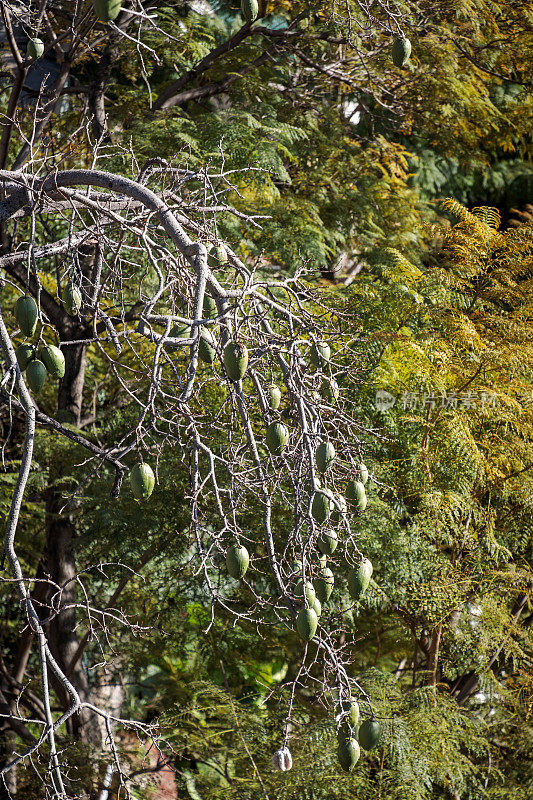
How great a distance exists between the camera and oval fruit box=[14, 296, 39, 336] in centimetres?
198

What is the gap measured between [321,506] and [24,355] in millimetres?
834

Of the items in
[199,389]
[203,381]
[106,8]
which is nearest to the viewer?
[106,8]

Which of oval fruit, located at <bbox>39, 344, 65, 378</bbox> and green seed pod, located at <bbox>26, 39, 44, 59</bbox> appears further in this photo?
green seed pod, located at <bbox>26, 39, 44, 59</bbox>

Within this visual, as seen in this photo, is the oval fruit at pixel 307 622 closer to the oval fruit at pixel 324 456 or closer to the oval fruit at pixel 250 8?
the oval fruit at pixel 324 456

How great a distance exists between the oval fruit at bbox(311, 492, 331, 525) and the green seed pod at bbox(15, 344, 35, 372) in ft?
2.61

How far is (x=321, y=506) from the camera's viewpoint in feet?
6.51

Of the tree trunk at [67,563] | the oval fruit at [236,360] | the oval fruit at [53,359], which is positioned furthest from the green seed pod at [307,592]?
the tree trunk at [67,563]

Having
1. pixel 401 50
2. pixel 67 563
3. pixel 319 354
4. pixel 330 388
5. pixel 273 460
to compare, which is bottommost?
pixel 67 563

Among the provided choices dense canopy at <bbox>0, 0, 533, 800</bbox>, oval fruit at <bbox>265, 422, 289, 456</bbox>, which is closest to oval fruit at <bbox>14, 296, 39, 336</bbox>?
dense canopy at <bbox>0, 0, 533, 800</bbox>

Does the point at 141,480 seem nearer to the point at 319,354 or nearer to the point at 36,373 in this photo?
the point at 36,373

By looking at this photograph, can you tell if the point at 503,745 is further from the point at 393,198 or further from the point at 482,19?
the point at 482,19

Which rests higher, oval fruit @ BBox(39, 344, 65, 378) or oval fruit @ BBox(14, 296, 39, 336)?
oval fruit @ BBox(14, 296, 39, 336)

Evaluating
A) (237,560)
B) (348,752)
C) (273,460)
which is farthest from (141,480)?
(273,460)

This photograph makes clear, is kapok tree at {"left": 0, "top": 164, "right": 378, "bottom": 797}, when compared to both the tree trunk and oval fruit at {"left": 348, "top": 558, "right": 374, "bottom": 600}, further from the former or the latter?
the tree trunk
